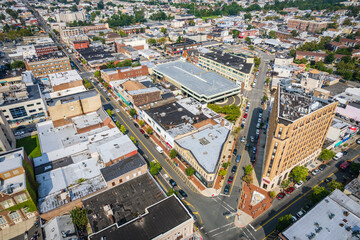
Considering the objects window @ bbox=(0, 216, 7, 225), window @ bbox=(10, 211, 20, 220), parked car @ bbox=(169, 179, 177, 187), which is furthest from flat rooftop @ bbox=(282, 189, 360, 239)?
window @ bbox=(0, 216, 7, 225)

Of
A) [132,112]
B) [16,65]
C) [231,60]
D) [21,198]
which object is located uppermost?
[231,60]

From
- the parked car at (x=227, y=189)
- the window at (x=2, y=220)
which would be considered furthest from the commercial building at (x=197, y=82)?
the window at (x=2, y=220)

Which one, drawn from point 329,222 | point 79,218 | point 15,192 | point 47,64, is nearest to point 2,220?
point 15,192

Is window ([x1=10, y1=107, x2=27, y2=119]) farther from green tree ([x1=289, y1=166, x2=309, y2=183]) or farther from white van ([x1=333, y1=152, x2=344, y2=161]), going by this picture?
white van ([x1=333, y1=152, x2=344, y2=161])

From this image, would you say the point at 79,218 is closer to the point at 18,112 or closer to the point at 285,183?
the point at 285,183

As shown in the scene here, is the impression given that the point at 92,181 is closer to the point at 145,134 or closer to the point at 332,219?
the point at 145,134
